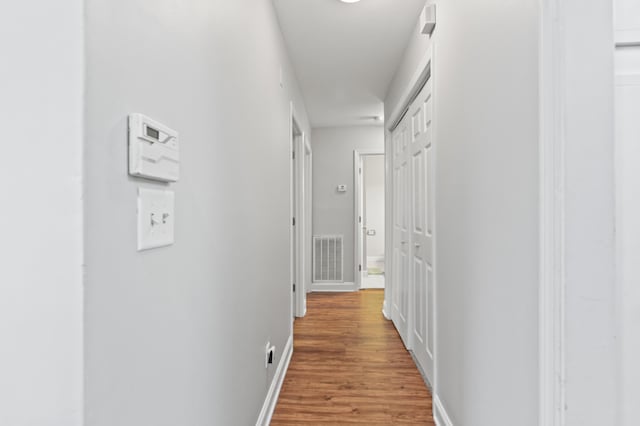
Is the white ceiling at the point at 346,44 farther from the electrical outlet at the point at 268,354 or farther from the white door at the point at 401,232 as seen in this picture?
the electrical outlet at the point at 268,354

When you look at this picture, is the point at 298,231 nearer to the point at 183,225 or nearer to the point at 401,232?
the point at 401,232

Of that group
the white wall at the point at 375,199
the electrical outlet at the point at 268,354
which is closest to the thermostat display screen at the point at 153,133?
the electrical outlet at the point at 268,354

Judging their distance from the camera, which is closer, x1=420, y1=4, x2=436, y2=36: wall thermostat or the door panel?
x1=420, y1=4, x2=436, y2=36: wall thermostat

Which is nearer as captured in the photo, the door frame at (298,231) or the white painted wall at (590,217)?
the white painted wall at (590,217)

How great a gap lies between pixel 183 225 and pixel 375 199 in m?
6.80

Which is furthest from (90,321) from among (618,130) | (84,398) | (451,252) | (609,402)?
(451,252)

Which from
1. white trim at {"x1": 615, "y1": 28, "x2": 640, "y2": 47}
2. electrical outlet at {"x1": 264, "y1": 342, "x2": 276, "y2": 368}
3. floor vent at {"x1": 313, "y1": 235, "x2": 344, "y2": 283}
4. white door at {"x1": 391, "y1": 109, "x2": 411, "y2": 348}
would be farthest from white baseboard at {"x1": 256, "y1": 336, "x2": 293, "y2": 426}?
floor vent at {"x1": 313, "y1": 235, "x2": 344, "y2": 283}

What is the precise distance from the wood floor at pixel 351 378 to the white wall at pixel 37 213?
1.63 meters

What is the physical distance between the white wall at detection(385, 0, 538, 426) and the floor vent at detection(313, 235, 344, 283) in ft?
10.5

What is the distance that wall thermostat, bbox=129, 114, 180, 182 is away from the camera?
68cm

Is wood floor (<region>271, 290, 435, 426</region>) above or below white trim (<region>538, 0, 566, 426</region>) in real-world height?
below

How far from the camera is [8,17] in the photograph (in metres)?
0.53

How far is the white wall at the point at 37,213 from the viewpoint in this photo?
1.76 ft

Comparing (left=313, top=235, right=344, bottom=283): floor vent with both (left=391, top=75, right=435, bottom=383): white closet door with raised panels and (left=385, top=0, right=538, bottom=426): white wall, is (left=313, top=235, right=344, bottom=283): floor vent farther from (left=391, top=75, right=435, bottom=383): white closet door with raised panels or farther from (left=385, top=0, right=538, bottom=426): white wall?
(left=385, top=0, right=538, bottom=426): white wall
